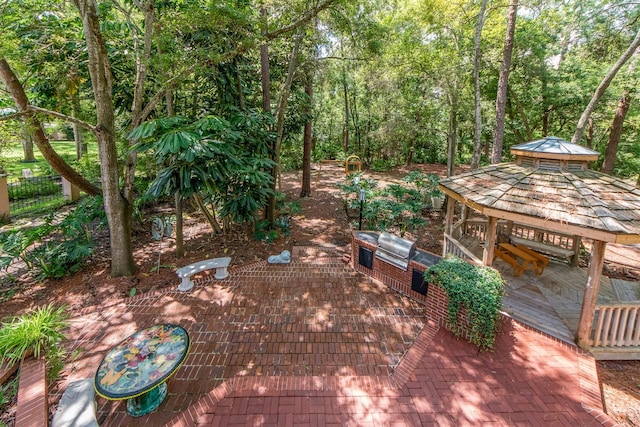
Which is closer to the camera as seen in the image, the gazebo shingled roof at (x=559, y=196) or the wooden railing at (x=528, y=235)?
the gazebo shingled roof at (x=559, y=196)

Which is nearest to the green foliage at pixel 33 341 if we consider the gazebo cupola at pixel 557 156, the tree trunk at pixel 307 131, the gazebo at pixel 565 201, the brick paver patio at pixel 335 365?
the brick paver patio at pixel 335 365

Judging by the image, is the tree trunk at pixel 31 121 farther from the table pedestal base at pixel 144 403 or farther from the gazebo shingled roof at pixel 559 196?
the gazebo shingled roof at pixel 559 196

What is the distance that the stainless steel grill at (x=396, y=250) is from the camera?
19.5ft

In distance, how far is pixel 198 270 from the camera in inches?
250

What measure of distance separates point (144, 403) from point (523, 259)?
7.10 meters

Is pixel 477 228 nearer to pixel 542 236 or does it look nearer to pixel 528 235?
pixel 528 235

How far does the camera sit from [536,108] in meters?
13.5

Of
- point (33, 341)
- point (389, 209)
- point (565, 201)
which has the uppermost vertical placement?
point (565, 201)

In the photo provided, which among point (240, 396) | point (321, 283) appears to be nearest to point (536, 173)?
point (321, 283)

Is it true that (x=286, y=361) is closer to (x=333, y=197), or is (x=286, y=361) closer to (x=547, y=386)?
(x=547, y=386)

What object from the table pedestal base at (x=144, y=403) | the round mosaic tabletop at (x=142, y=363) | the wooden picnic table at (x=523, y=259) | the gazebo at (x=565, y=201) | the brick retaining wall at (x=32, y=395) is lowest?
the table pedestal base at (x=144, y=403)

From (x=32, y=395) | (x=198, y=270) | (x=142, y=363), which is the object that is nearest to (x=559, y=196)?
(x=142, y=363)

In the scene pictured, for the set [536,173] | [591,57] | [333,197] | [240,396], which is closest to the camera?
[240,396]

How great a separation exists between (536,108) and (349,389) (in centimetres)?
1487
